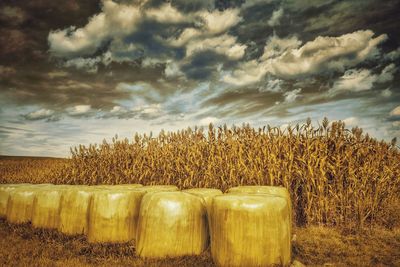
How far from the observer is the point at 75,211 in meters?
5.88

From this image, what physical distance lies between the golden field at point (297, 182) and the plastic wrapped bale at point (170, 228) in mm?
168

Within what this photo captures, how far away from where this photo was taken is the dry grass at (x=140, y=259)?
168 inches

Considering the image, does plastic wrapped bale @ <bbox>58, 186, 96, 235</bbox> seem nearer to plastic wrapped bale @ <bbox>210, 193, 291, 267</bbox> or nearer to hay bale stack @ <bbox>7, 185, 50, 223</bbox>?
hay bale stack @ <bbox>7, 185, 50, 223</bbox>

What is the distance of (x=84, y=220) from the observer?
228 inches

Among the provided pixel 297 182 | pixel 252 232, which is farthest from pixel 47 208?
pixel 297 182

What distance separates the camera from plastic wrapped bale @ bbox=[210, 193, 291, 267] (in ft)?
12.4

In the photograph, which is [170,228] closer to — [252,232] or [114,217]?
[252,232]

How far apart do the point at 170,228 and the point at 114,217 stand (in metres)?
1.36

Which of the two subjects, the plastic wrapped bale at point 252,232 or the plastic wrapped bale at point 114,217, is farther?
the plastic wrapped bale at point 114,217

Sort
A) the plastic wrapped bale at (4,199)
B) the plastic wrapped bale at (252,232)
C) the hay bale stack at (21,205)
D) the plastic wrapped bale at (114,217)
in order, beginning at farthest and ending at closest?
the plastic wrapped bale at (4,199), the hay bale stack at (21,205), the plastic wrapped bale at (114,217), the plastic wrapped bale at (252,232)

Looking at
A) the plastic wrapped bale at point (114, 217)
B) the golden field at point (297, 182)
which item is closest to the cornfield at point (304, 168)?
the golden field at point (297, 182)

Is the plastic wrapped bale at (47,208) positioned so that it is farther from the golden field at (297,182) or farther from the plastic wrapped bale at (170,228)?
the plastic wrapped bale at (170,228)

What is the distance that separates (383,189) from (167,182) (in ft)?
19.4

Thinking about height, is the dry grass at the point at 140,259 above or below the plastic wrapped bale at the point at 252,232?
below
